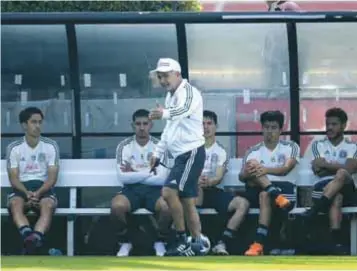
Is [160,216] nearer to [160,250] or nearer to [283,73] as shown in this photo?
[160,250]

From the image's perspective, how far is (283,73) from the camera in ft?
49.1

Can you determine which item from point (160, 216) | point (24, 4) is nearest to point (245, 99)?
point (160, 216)

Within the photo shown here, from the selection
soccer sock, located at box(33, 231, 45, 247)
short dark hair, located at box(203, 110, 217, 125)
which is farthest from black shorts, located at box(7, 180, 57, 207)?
short dark hair, located at box(203, 110, 217, 125)

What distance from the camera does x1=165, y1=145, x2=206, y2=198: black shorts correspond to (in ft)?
43.2

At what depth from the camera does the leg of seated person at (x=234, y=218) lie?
1426 cm

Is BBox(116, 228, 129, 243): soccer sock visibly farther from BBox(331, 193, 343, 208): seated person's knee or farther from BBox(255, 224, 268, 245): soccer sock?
BBox(331, 193, 343, 208): seated person's knee

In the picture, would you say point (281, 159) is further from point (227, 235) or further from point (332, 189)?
point (227, 235)

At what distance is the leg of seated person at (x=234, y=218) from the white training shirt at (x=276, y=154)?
46cm

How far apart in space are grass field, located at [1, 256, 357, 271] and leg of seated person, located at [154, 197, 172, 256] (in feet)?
3.20

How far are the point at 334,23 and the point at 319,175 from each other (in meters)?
1.70

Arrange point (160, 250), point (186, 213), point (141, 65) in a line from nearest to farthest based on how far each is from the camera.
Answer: point (186, 213), point (160, 250), point (141, 65)

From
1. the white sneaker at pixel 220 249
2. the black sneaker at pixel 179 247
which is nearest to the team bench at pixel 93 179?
the white sneaker at pixel 220 249

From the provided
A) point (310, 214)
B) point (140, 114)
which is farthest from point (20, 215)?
point (310, 214)

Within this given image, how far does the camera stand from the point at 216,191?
14.5 metres
